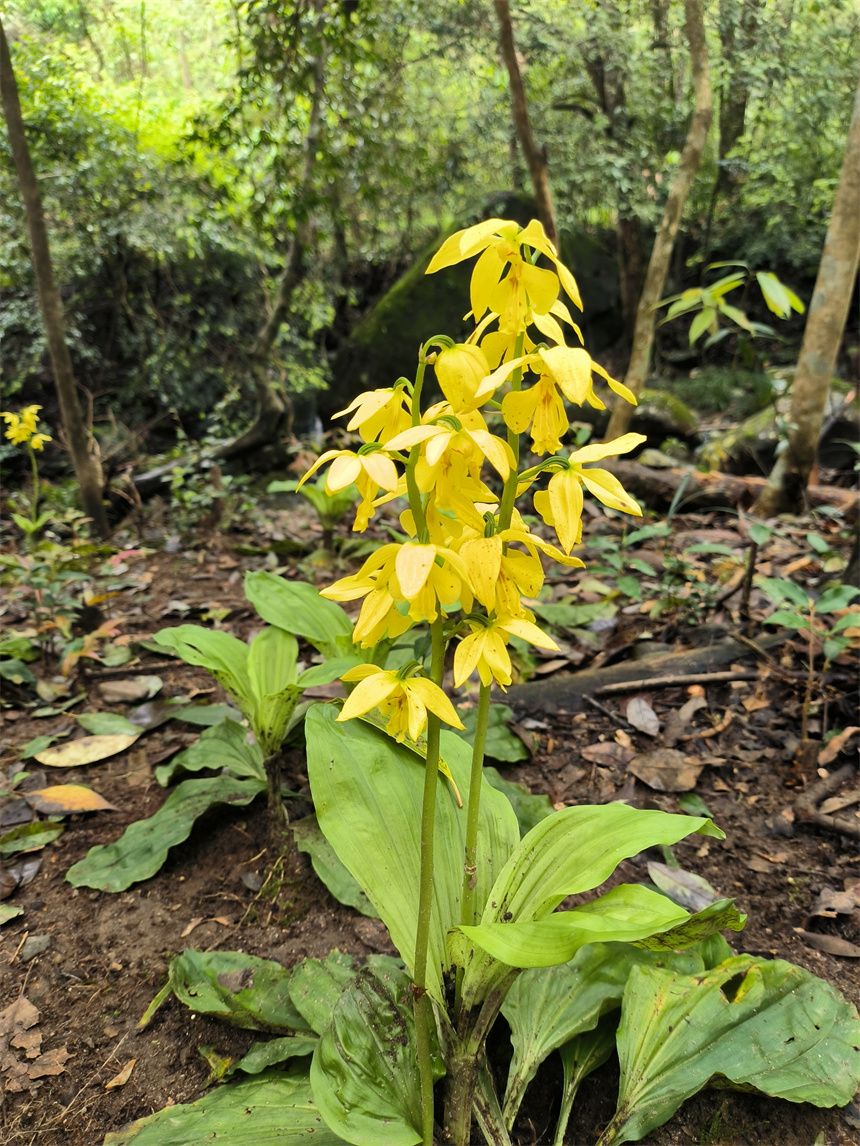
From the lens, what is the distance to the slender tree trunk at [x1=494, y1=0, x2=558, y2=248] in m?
4.98

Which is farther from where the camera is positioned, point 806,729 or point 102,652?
point 102,652

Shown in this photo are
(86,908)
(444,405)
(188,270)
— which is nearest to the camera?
(444,405)

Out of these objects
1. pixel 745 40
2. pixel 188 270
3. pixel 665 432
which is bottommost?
pixel 665 432

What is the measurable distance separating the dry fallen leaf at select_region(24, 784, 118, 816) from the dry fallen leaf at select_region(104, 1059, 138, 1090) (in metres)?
0.84

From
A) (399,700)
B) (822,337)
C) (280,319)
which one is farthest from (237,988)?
(280,319)

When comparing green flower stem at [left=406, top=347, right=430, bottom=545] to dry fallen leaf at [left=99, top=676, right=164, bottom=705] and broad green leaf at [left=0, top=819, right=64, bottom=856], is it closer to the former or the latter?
broad green leaf at [left=0, top=819, right=64, bottom=856]

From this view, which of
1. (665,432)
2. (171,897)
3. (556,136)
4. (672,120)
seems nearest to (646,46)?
(672,120)

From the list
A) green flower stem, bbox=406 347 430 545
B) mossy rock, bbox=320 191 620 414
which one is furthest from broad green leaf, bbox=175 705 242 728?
mossy rock, bbox=320 191 620 414

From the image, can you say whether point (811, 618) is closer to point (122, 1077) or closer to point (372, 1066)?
point (372, 1066)

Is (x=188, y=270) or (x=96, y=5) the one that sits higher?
(x=96, y=5)

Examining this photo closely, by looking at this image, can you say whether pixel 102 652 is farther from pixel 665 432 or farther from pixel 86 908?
pixel 665 432

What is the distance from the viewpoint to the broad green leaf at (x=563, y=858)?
1.01 m

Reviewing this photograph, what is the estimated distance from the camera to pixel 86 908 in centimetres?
167

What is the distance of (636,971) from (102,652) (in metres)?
2.48
